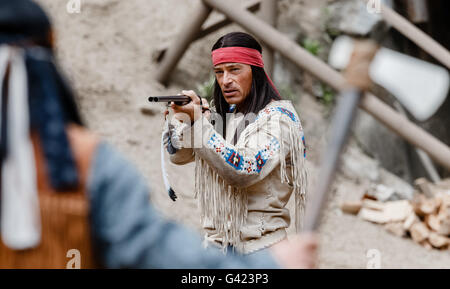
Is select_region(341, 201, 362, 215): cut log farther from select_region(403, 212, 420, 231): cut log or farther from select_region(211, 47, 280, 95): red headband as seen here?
select_region(211, 47, 280, 95): red headband

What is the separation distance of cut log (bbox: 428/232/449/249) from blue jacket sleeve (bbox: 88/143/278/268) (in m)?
4.82

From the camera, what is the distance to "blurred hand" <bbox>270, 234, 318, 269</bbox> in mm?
1031

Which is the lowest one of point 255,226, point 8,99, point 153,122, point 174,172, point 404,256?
point 404,256

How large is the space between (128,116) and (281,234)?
11.9 ft

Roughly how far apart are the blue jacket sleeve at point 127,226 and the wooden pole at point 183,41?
4.40m

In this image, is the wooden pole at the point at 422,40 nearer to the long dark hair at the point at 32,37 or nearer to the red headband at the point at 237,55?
the red headband at the point at 237,55

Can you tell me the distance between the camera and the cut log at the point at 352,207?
222 inches

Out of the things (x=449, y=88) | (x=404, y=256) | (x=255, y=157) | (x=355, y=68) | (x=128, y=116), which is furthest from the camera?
(x=449, y=88)

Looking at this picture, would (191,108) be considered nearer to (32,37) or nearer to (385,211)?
(32,37)

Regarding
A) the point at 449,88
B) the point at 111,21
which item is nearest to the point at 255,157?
the point at 111,21

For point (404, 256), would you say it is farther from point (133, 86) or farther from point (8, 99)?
point (8, 99)

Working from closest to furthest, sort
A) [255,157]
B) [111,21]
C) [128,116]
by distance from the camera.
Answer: [255,157], [128,116], [111,21]

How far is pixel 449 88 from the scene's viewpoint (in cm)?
856

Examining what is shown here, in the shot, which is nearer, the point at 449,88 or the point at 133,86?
the point at 133,86
